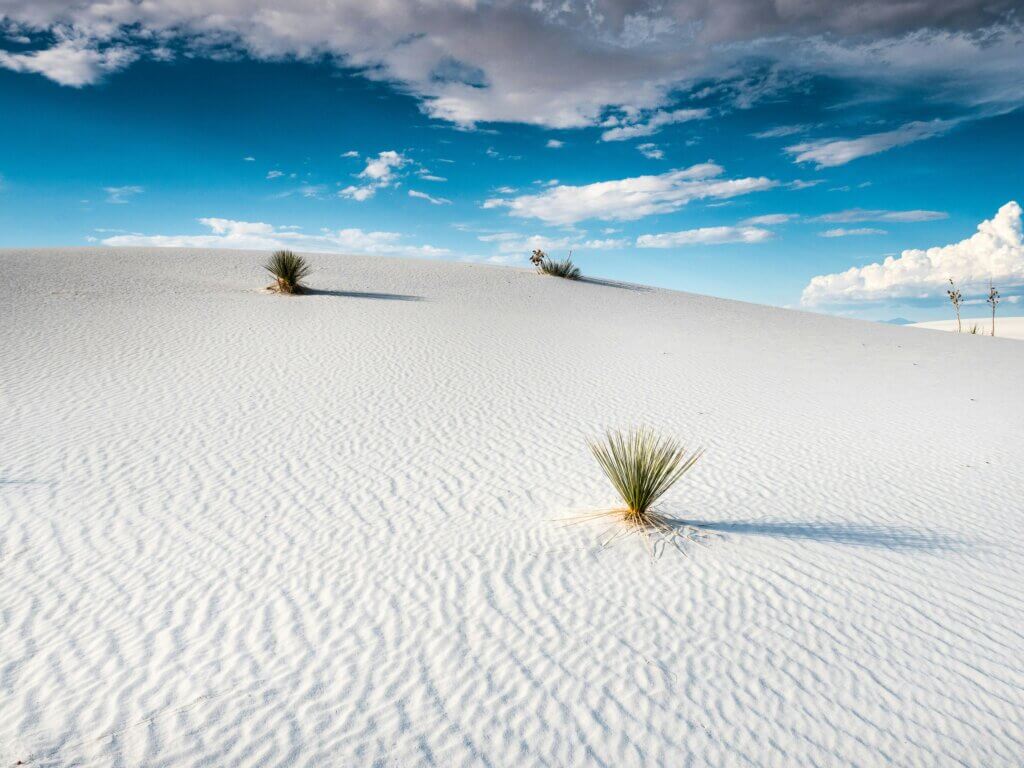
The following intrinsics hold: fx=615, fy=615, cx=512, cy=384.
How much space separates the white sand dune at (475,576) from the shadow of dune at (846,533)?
30 millimetres

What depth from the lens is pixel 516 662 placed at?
9.57ft

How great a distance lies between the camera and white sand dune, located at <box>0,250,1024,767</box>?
2.55 metres

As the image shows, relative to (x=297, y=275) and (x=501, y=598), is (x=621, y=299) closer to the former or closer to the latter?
(x=297, y=275)

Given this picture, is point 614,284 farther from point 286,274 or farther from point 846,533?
point 846,533

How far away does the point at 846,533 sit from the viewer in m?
4.32

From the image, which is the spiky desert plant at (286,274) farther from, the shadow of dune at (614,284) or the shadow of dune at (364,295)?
the shadow of dune at (614,284)

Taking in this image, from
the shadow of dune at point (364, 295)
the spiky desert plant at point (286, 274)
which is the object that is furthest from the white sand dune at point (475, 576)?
the shadow of dune at point (364, 295)

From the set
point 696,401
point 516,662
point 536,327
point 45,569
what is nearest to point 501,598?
point 516,662

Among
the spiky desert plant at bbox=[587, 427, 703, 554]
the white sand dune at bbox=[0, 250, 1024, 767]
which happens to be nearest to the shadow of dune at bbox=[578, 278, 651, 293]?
the white sand dune at bbox=[0, 250, 1024, 767]

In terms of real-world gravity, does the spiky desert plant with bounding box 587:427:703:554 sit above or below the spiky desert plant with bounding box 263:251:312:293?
below

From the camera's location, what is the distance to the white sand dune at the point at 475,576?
2.55 m

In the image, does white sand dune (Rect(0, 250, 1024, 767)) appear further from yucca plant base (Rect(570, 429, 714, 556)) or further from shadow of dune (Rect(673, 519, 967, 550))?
yucca plant base (Rect(570, 429, 714, 556))

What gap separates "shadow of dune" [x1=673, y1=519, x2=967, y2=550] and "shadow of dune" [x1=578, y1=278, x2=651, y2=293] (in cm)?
1652

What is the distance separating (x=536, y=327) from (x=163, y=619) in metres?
10.4
